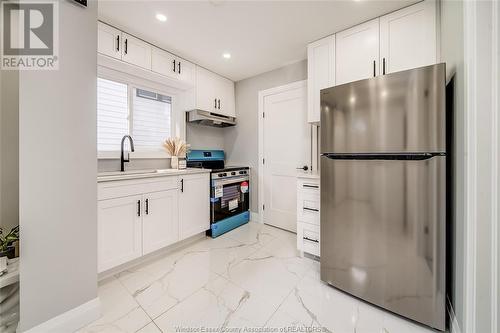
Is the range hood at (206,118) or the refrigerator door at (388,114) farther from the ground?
the range hood at (206,118)

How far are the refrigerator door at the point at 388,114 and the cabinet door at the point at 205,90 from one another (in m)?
1.85

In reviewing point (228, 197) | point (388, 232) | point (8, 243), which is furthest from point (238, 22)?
point (8, 243)

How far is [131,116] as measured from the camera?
2.41m

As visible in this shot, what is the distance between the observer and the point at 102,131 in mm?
2168

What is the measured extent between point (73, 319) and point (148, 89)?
7.96 feet

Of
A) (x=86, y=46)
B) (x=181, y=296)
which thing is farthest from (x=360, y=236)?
(x=86, y=46)

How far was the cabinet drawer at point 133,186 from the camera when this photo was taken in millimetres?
1675

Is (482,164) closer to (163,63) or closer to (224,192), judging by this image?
(224,192)

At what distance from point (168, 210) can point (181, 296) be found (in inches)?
36.7

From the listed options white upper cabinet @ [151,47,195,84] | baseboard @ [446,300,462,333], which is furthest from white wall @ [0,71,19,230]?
baseboard @ [446,300,462,333]

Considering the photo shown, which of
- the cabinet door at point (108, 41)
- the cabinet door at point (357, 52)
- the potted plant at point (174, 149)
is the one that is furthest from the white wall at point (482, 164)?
the cabinet door at point (108, 41)

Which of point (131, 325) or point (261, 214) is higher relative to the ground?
point (261, 214)

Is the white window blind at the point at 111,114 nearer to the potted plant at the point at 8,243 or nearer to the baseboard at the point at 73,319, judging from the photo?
the potted plant at the point at 8,243

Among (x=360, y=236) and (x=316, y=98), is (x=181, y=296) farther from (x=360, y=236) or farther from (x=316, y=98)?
Result: (x=316, y=98)
